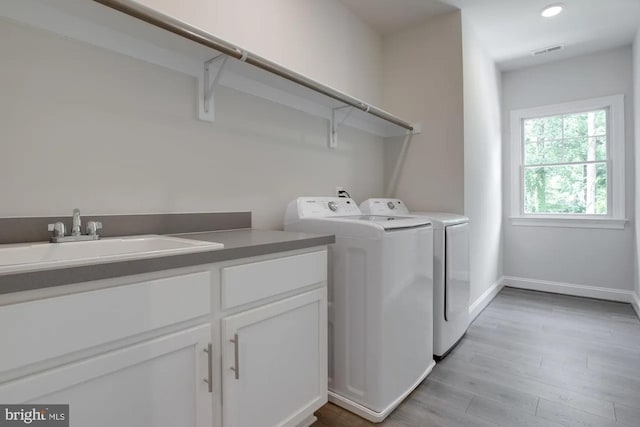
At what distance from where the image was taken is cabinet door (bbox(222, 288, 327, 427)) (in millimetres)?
1091

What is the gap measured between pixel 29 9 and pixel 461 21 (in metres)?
2.75

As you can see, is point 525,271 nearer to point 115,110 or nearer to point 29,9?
point 115,110

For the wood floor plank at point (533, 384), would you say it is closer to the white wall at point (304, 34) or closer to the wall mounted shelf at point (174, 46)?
the wall mounted shelf at point (174, 46)

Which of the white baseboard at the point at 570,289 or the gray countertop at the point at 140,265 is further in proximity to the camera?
the white baseboard at the point at 570,289

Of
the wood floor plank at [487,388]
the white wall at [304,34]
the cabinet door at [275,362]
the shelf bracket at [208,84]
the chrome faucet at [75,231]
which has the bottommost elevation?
the wood floor plank at [487,388]

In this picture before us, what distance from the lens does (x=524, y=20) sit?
282cm

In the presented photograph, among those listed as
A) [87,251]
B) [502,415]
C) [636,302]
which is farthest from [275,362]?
[636,302]

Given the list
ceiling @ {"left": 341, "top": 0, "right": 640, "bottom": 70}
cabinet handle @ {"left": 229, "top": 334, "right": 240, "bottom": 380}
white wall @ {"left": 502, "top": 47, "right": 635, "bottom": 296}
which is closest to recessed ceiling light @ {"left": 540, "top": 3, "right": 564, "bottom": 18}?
ceiling @ {"left": 341, "top": 0, "right": 640, "bottom": 70}

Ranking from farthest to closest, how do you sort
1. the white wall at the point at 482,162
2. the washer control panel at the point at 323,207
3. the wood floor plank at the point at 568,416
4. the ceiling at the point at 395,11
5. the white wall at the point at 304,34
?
the white wall at the point at 482,162
the ceiling at the point at 395,11
the washer control panel at the point at 323,207
the white wall at the point at 304,34
the wood floor plank at the point at 568,416

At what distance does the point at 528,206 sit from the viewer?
12.9 ft

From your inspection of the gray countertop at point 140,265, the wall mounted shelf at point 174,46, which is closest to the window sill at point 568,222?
the wall mounted shelf at point 174,46

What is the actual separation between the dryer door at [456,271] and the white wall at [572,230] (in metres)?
1.94

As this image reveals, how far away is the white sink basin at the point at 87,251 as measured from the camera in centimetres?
75

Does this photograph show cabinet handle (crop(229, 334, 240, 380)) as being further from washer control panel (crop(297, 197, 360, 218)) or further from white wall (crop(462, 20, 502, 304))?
white wall (crop(462, 20, 502, 304))
